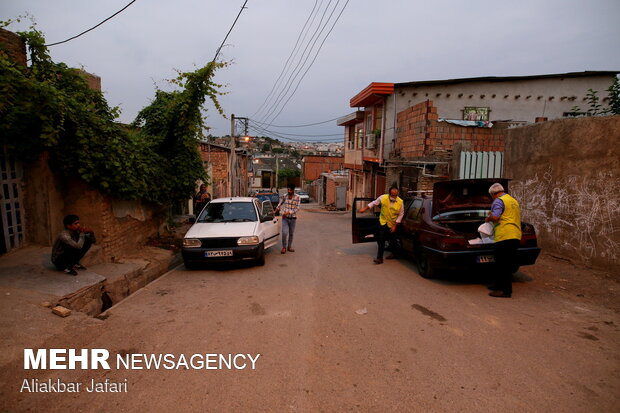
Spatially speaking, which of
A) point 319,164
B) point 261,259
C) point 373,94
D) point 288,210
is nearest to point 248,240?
point 261,259

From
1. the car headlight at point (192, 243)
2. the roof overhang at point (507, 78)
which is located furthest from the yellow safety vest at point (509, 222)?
the roof overhang at point (507, 78)

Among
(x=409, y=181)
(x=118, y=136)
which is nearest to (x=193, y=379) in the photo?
(x=118, y=136)

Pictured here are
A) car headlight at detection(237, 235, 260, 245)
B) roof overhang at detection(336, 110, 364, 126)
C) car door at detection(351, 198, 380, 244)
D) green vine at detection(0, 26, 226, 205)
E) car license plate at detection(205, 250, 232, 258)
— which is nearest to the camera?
green vine at detection(0, 26, 226, 205)

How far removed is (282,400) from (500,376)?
6.88ft

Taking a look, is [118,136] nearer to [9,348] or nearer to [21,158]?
[21,158]

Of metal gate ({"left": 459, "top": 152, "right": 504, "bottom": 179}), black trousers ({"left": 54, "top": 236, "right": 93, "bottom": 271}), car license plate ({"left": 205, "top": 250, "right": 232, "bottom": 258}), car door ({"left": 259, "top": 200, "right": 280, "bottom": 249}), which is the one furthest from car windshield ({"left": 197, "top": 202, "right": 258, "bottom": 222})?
metal gate ({"left": 459, "top": 152, "right": 504, "bottom": 179})

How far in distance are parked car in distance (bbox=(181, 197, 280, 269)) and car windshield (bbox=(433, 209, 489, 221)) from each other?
12.7ft

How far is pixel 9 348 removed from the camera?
3.53 meters

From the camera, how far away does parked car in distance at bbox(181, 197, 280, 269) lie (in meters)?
7.26

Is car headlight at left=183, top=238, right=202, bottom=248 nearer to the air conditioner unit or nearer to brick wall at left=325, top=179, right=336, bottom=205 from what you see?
the air conditioner unit

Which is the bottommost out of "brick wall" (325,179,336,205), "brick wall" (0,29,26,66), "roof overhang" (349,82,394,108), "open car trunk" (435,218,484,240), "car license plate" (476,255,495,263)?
"brick wall" (325,179,336,205)

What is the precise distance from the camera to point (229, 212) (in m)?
8.59

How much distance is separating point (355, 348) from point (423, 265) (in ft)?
11.4

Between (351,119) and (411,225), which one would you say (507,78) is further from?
(411,225)
